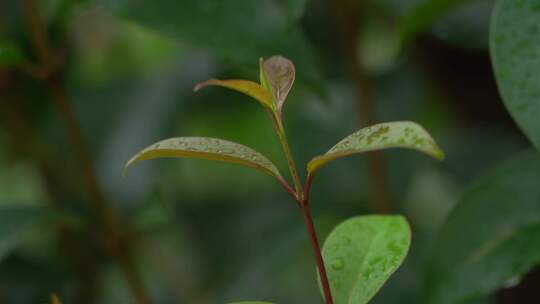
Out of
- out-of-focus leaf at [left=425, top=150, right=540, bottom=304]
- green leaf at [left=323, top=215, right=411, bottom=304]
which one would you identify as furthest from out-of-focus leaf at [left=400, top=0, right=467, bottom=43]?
green leaf at [left=323, top=215, right=411, bottom=304]

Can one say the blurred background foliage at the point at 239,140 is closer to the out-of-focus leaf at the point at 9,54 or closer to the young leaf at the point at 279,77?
the out-of-focus leaf at the point at 9,54

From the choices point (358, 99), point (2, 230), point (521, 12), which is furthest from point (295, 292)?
point (521, 12)

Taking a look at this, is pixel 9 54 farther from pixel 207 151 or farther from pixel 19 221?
pixel 207 151

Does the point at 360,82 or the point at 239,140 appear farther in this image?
the point at 239,140

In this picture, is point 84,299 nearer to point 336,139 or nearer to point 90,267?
point 90,267

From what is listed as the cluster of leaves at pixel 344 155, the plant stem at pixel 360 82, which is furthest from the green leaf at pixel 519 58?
the plant stem at pixel 360 82

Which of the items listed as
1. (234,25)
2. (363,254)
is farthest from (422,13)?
(363,254)

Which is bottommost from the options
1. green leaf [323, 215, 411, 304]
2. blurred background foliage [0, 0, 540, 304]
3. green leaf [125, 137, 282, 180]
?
blurred background foliage [0, 0, 540, 304]

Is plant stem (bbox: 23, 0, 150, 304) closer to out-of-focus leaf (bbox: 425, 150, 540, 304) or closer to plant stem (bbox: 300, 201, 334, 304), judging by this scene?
out-of-focus leaf (bbox: 425, 150, 540, 304)
